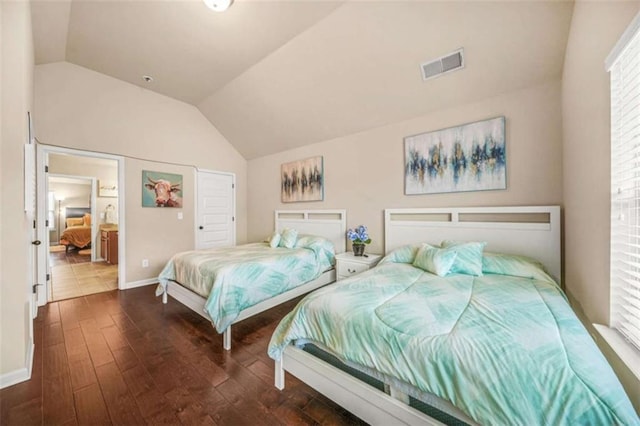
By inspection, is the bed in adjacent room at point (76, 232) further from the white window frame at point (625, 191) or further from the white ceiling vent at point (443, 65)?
the white window frame at point (625, 191)

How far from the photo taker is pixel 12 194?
1.63 metres

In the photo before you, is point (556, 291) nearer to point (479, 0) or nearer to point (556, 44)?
point (556, 44)

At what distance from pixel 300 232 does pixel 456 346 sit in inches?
130

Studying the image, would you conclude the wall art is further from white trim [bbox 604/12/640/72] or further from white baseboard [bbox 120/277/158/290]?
white trim [bbox 604/12/640/72]

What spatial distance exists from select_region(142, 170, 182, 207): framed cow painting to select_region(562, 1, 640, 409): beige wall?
5.07 meters

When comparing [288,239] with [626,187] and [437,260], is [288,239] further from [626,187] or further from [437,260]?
[626,187]

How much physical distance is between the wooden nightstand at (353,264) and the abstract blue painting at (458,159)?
0.98 m

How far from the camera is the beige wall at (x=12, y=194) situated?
1576 millimetres

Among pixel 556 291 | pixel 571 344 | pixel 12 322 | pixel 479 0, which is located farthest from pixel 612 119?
pixel 12 322

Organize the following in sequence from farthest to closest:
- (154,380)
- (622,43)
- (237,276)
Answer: (237,276) → (154,380) → (622,43)

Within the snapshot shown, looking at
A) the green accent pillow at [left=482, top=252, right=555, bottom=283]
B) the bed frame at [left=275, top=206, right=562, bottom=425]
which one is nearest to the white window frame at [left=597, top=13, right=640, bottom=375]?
the green accent pillow at [left=482, top=252, right=555, bottom=283]

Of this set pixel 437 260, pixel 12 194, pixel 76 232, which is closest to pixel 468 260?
pixel 437 260

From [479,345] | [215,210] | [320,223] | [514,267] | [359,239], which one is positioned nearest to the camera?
[479,345]

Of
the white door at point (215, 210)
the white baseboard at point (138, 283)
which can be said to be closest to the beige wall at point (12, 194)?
the white baseboard at point (138, 283)
